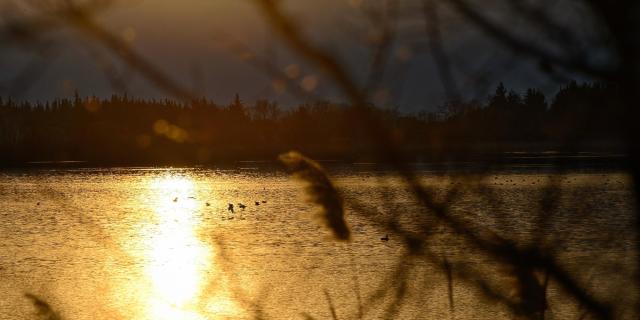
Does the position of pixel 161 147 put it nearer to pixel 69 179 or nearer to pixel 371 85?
pixel 69 179

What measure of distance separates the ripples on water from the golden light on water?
52 mm

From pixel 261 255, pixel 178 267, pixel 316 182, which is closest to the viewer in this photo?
pixel 316 182

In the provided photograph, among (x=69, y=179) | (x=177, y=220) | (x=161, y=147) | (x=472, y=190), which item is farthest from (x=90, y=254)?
(x=161, y=147)

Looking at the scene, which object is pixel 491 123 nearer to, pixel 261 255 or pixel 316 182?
pixel 316 182

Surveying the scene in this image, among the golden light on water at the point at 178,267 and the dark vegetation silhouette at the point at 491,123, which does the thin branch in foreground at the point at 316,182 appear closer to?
the dark vegetation silhouette at the point at 491,123

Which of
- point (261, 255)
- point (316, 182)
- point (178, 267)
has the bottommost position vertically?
point (178, 267)

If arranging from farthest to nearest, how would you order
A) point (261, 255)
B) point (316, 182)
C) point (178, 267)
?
point (261, 255), point (178, 267), point (316, 182)

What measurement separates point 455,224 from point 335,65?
42 centimetres

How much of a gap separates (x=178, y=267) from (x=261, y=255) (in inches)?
90.3

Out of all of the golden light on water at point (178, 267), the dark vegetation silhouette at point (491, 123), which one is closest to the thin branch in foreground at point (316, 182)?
the dark vegetation silhouette at point (491, 123)

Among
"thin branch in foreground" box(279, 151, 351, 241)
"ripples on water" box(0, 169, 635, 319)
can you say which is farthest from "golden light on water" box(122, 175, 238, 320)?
"thin branch in foreground" box(279, 151, 351, 241)

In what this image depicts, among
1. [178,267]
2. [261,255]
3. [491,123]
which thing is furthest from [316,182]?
[261,255]

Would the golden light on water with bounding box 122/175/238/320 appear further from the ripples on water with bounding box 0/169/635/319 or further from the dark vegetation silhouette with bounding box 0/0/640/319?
the dark vegetation silhouette with bounding box 0/0/640/319

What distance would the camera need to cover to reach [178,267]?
20250mm
